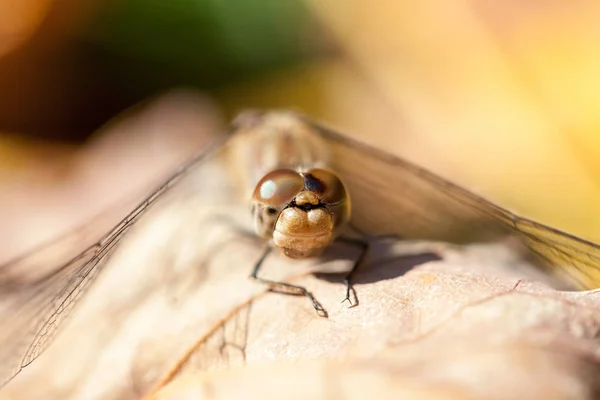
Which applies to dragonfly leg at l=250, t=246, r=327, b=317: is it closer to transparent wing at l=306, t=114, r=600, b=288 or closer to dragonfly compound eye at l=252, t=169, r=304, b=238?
dragonfly compound eye at l=252, t=169, r=304, b=238

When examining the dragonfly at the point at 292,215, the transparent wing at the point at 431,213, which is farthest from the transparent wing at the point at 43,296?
the transparent wing at the point at 431,213

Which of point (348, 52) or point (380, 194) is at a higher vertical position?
point (348, 52)

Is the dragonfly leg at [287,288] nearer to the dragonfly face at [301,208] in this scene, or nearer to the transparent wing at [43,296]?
the dragonfly face at [301,208]

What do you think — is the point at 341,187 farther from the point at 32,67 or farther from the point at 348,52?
the point at 32,67

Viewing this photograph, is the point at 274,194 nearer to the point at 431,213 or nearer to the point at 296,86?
the point at 431,213

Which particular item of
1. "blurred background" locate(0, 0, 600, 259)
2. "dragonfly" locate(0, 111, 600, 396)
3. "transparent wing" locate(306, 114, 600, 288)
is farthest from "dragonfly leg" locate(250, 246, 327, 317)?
"blurred background" locate(0, 0, 600, 259)

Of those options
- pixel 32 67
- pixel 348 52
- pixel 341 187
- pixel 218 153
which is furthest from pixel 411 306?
pixel 32 67

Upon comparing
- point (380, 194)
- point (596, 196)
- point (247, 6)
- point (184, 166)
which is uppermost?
point (247, 6)
